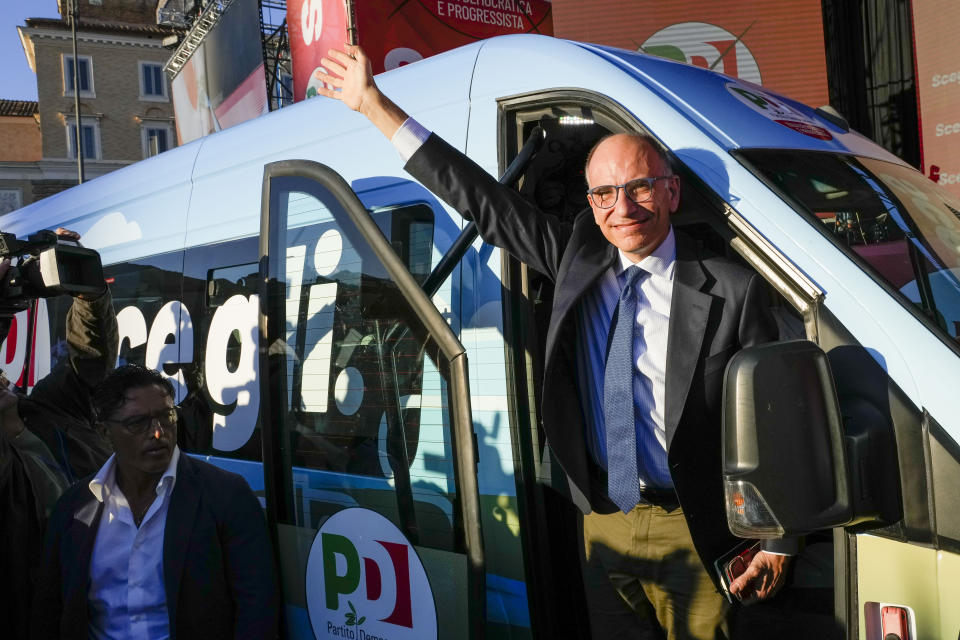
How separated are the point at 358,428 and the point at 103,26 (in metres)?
47.8

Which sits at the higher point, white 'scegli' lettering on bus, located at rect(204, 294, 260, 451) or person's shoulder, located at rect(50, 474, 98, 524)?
white 'scegli' lettering on bus, located at rect(204, 294, 260, 451)

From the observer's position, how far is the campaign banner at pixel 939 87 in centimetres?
769

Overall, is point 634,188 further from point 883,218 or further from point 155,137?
point 155,137

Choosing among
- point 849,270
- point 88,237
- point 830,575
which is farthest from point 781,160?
point 88,237

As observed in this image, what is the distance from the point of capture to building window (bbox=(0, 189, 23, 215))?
4228cm

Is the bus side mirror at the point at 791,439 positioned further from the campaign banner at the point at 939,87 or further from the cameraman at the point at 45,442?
the campaign banner at the point at 939,87

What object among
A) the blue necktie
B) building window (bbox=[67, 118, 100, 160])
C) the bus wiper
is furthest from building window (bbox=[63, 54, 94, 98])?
the blue necktie

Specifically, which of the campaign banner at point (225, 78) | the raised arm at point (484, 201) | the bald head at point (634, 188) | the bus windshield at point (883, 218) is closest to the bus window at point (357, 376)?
the raised arm at point (484, 201)

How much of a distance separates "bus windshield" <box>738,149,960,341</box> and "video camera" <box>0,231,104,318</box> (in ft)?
7.62

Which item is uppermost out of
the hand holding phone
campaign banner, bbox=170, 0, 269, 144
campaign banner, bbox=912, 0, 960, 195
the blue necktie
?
campaign banner, bbox=170, 0, 269, 144

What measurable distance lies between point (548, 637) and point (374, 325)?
104cm

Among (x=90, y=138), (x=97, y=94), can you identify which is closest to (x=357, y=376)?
(x=90, y=138)

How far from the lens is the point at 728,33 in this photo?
26.3ft

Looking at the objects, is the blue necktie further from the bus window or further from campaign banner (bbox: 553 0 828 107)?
campaign banner (bbox: 553 0 828 107)
